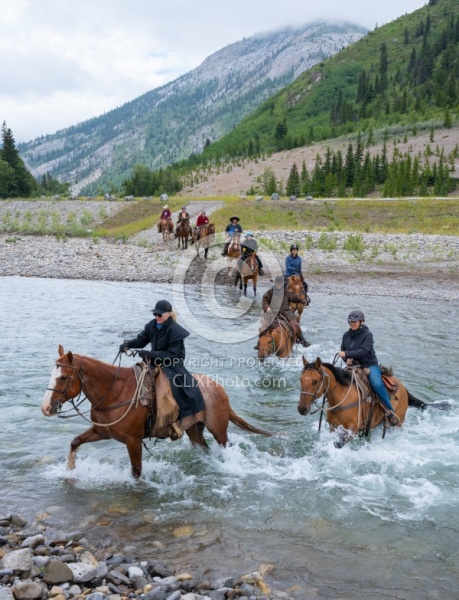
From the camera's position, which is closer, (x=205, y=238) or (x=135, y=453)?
(x=135, y=453)

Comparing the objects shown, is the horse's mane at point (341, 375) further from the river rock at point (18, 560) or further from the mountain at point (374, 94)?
the mountain at point (374, 94)

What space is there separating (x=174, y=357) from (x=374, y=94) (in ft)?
525

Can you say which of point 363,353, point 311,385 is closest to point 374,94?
point 363,353

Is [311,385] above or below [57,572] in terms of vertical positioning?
above

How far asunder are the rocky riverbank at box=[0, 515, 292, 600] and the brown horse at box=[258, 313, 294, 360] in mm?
7649

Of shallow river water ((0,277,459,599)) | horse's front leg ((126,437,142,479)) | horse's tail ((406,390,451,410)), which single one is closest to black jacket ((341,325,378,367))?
shallow river water ((0,277,459,599))

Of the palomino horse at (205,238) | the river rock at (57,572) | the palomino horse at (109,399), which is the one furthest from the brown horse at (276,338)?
the palomino horse at (205,238)

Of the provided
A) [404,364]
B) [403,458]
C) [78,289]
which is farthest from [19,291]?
[403,458]

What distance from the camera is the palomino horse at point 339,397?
847 centimetres

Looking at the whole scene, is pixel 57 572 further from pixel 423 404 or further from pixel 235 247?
pixel 235 247

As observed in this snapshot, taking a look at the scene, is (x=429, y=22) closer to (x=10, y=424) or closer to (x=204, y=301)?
(x=204, y=301)

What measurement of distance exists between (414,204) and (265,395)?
1573 inches

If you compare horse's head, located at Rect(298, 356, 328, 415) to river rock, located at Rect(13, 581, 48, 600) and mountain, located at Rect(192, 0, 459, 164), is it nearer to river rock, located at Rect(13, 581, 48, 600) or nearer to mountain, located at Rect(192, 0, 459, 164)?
river rock, located at Rect(13, 581, 48, 600)

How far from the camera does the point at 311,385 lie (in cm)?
841
